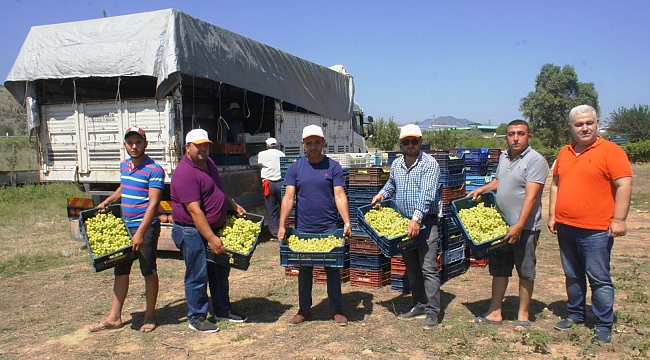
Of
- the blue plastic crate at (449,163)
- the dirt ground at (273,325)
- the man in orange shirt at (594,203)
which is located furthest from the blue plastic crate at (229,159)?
the man in orange shirt at (594,203)

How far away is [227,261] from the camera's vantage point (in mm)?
4953

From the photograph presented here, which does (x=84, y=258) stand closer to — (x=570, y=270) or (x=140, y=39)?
(x=140, y=39)

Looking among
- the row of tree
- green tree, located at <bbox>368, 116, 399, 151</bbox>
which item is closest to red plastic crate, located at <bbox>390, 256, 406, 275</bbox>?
Answer: green tree, located at <bbox>368, 116, 399, 151</bbox>

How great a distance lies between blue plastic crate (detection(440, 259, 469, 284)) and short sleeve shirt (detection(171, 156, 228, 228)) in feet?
11.1

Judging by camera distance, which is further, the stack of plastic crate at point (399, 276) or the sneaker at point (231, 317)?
the stack of plastic crate at point (399, 276)

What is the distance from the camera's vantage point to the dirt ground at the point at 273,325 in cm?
457

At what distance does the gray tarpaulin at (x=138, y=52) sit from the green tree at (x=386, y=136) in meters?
33.6

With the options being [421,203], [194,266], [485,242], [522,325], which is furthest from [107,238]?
[522,325]

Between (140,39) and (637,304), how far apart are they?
793 cm

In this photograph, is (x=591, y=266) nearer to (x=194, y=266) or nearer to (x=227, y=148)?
(x=194, y=266)

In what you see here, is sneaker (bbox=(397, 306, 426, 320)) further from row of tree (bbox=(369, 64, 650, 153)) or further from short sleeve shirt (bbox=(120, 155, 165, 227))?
row of tree (bbox=(369, 64, 650, 153))

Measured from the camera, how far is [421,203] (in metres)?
4.98

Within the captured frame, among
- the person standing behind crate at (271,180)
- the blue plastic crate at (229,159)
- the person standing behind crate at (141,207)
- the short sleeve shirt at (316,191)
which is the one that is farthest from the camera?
the person standing behind crate at (271,180)

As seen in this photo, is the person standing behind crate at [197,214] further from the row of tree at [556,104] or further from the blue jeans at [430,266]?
the row of tree at [556,104]
